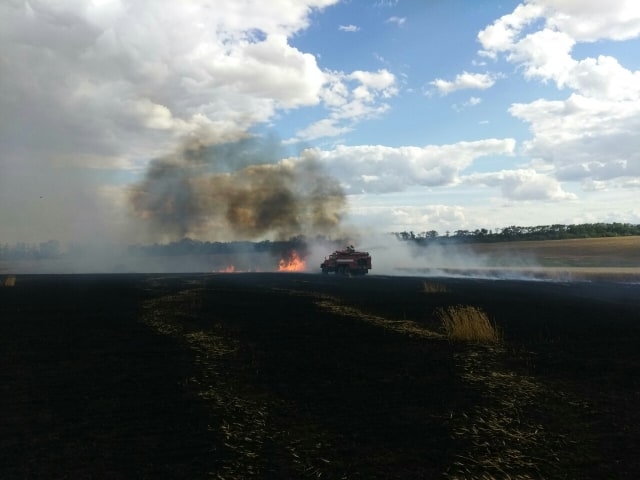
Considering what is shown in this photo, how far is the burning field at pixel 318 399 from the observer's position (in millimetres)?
7973

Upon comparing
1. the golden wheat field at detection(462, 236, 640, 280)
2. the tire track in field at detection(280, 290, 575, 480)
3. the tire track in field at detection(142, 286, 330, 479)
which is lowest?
the tire track in field at detection(280, 290, 575, 480)

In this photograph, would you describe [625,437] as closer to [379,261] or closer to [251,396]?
[251,396]

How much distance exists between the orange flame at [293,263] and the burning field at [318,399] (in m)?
72.7

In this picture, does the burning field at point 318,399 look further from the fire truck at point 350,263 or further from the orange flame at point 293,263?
the orange flame at point 293,263

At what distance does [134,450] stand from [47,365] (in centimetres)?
802

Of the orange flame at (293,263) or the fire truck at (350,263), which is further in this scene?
the orange flame at (293,263)

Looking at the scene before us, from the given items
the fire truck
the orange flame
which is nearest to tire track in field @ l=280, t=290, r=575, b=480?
the fire truck

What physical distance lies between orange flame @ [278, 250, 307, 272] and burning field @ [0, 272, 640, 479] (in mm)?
72703

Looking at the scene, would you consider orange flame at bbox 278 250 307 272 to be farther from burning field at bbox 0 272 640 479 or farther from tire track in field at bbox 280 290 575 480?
tire track in field at bbox 280 290 575 480

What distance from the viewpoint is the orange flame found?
9656cm

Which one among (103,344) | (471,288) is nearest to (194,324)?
(103,344)

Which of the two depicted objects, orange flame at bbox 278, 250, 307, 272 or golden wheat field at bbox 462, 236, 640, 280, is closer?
golden wheat field at bbox 462, 236, 640, 280

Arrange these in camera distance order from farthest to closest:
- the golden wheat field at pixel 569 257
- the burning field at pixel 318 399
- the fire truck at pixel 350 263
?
the golden wheat field at pixel 569 257 < the fire truck at pixel 350 263 < the burning field at pixel 318 399

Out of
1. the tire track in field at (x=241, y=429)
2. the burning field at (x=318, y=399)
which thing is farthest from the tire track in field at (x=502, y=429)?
the tire track in field at (x=241, y=429)
